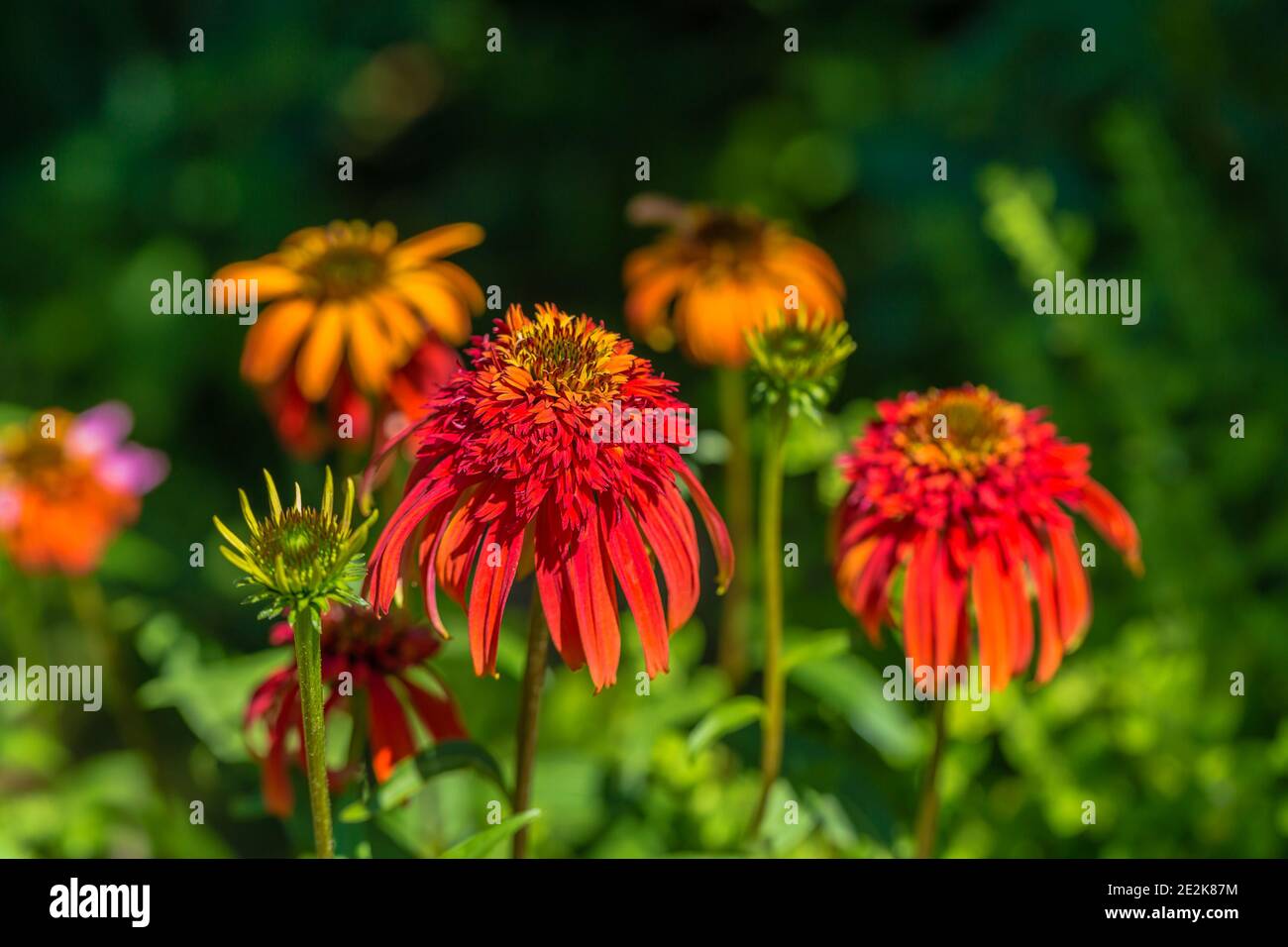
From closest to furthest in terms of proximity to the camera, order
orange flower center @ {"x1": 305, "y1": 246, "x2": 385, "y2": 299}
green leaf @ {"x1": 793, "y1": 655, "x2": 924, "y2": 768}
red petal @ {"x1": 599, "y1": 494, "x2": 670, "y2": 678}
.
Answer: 1. red petal @ {"x1": 599, "y1": 494, "x2": 670, "y2": 678}
2. green leaf @ {"x1": 793, "y1": 655, "x2": 924, "y2": 768}
3. orange flower center @ {"x1": 305, "y1": 246, "x2": 385, "y2": 299}

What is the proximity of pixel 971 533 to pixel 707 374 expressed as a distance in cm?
175

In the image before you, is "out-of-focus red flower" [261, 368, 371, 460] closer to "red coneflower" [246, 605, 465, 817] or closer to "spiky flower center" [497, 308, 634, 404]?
"red coneflower" [246, 605, 465, 817]

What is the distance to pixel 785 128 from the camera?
3.14m

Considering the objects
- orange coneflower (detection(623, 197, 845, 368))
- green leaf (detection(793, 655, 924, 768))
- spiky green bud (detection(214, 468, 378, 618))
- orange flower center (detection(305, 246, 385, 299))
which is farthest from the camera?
orange coneflower (detection(623, 197, 845, 368))

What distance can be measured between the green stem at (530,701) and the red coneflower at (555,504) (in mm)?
63

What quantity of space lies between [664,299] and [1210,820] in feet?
3.17

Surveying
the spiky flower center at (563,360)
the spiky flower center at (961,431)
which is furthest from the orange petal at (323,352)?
the spiky flower center at (961,431)

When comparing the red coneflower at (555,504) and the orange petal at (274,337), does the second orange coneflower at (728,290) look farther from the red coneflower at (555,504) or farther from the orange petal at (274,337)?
the red coneflower at (555,504)

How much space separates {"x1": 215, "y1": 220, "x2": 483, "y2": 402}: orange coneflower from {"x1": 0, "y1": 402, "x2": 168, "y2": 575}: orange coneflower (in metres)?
0.47

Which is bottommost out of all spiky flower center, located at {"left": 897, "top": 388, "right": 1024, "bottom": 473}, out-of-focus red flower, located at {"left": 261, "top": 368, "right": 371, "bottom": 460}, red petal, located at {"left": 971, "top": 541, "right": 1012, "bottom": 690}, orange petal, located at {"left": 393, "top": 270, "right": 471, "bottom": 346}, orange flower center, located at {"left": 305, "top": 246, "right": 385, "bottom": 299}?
red petal, located at {"left": 971, "top": 541, "right": 1012, "bottom": 690}

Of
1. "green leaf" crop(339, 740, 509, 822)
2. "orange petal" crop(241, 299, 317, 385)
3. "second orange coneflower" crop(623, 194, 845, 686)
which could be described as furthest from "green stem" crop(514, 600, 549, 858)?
"second orange coneflower" crop(623, 194, 845, 686)

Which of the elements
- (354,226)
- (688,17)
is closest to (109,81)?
(688,17)

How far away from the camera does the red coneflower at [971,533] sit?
3.60 feet

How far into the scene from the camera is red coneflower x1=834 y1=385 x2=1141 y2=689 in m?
1.10
